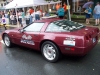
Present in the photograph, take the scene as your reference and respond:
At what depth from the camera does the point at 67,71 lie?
3963 millimetres

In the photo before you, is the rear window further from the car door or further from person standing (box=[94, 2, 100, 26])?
person standing (box=[94, 2, 100, 26])

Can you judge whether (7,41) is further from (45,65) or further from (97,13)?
(97,13)

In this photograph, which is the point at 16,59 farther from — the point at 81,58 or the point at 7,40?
the point at 81,58

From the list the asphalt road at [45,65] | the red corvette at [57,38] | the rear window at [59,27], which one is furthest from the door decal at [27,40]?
the rear window at [59,27]

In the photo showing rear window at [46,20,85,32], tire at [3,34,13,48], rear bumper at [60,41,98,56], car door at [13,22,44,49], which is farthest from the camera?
tire at [3,34,13,48]

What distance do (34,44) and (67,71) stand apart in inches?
62.9

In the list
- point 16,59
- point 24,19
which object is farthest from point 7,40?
point 24,19

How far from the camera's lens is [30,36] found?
506 cm

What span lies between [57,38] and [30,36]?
1204mm

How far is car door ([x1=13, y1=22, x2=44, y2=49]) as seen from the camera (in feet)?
16.1

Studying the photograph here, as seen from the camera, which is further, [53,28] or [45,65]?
[53,28]

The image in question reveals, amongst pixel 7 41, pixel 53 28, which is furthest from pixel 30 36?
pixel 7 41

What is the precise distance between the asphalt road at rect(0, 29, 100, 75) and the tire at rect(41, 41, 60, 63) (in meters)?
0.16

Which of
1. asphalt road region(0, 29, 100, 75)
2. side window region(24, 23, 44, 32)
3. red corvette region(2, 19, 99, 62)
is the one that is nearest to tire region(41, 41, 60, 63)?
red corvette region(2, 19, 99, 62)
